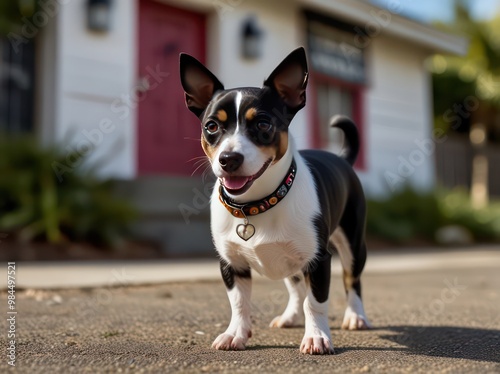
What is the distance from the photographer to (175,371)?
2.16 m

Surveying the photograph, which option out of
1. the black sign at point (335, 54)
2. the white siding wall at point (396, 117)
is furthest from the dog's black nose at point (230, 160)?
the white siding wall at point (396, 117)

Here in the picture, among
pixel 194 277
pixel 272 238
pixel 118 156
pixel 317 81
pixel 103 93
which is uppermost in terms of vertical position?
pixel 317 81

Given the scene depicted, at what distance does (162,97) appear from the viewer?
27.7ft

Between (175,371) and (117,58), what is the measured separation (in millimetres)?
6399

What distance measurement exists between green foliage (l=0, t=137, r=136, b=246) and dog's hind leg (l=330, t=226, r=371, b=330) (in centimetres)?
403

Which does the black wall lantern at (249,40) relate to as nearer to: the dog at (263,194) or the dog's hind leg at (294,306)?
the dog's hind leg at (294,306)

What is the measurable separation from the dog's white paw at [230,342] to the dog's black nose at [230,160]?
765 millimetres

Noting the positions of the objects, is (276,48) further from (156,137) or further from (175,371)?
(175,371)

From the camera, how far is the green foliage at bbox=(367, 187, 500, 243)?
10.4 m

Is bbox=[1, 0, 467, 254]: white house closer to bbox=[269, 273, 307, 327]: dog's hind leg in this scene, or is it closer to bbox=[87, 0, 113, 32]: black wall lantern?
bbox=[87, 0, 113, 32]: black wall lantern

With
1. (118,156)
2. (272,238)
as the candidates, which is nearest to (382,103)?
(118,156)

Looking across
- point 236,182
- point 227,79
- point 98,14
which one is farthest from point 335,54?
point 236,182

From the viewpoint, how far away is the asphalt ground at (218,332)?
229 centimetres

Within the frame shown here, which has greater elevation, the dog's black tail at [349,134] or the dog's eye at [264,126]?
the dog's black tail at [349,134]
